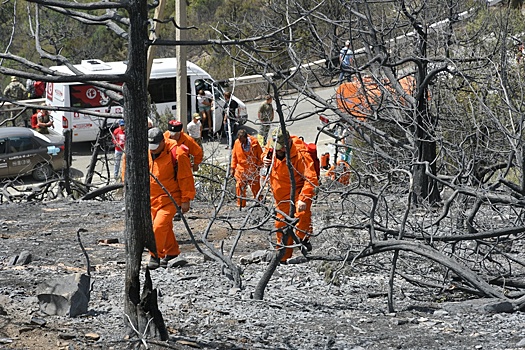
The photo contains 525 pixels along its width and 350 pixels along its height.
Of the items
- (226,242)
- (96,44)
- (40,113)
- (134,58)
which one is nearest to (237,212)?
(226,242)

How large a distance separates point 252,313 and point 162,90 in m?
16.5

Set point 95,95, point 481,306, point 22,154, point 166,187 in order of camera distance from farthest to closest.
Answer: point 95,95 < point 22,154 < point 166,187 < point 481,306

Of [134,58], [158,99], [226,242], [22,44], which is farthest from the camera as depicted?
[22,44]

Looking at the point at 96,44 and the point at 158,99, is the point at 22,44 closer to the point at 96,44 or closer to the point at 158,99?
the point at 96,44

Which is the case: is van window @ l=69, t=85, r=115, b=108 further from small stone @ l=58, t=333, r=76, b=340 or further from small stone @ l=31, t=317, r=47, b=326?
small stone @ l=58, t=333, r=76, b=340

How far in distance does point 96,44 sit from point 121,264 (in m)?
19.8

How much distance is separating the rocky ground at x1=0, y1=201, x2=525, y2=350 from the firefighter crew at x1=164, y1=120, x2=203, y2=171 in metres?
1.58

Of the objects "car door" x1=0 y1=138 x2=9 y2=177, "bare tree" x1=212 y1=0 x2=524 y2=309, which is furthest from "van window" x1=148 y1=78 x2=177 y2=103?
"bare tree" x1=212 y1=0 x2=524 y2=309

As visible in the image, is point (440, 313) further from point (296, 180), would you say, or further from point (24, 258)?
point (24, 258)

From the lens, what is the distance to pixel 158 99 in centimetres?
2259

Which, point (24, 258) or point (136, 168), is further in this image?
point (24, 258)

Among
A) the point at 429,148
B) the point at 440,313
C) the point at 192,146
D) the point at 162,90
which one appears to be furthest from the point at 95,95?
the point at 440,313

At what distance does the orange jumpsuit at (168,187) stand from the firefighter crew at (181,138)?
68 cm

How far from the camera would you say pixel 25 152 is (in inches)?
737
